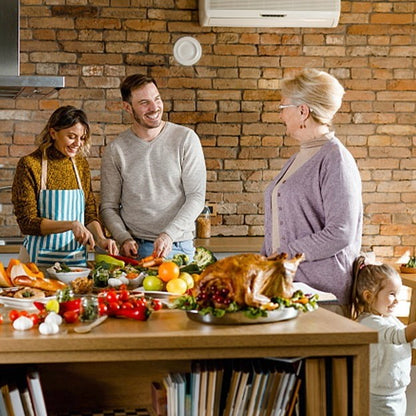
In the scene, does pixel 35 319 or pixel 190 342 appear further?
pixel 35 319

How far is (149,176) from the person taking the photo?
12.3 ft

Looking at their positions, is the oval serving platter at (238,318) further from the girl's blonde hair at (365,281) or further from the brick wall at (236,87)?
the brick wall at (236,87)

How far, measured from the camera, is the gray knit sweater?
374 cm

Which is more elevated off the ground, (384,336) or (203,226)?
(203,226)

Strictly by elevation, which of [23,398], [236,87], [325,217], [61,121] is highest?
[236,87]

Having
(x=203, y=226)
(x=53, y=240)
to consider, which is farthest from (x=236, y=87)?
(x=53, y=240)

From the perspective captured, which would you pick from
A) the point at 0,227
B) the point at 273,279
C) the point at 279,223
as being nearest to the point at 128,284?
the point at 279,223

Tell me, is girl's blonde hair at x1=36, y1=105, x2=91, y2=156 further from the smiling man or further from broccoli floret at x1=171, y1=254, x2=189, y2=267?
broccoli floret at x1=171, y1=254, x2=189, y2=267

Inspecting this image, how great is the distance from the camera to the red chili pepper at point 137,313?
2.03 m

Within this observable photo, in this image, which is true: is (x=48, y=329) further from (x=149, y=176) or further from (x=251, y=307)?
(x=149, y=176)

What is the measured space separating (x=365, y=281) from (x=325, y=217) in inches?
11.6

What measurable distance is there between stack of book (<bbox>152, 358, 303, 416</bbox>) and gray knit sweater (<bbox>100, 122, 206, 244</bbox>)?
5.73 feet

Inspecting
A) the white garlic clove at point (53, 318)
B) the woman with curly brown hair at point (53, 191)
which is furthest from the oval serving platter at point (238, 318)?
the woman with curly brown hair at point (53, 191)

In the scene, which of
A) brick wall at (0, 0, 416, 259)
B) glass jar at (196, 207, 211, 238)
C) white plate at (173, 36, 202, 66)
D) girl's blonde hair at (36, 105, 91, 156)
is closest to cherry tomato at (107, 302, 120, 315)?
girl's blonde hair at (36, 105, 91, 156)
